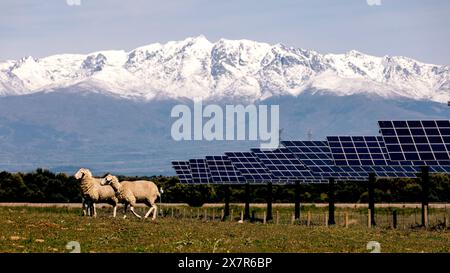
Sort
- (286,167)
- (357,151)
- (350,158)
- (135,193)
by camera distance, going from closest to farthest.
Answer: (135,193), (350,158), (357,151), (286,167)

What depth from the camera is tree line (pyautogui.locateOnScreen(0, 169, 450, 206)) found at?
131 metres

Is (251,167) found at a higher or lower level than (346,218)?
higher

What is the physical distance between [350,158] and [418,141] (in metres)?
8.30

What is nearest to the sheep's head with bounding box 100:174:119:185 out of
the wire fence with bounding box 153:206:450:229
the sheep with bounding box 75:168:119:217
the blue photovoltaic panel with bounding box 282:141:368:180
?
the sheep with bounding box 75:168:119:217

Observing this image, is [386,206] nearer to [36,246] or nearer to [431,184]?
[431,184]

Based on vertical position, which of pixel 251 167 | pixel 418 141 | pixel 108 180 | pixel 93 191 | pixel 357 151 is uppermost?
pixel 418 141

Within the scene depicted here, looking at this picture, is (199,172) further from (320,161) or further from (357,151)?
(357,151)

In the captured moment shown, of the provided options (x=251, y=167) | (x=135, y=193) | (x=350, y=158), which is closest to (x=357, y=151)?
(x=350, y=158)

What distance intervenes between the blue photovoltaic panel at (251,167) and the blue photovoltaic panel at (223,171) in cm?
133

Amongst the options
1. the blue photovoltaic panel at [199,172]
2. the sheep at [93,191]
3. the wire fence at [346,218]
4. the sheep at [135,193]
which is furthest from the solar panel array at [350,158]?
the sheep at [93,191]

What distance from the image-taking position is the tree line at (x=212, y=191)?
131m

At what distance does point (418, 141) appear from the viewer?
65.1 metres

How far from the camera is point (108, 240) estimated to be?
123 feet
